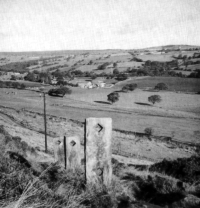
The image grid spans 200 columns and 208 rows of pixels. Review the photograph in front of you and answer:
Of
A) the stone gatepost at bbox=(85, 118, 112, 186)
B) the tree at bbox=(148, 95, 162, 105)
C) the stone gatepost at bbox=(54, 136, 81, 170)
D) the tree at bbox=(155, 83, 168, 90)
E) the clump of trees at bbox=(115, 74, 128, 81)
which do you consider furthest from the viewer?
the clump of trees at bbox=(115, 74, 128, 81)

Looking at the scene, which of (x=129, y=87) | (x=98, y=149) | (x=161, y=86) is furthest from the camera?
(x=129, y=87)

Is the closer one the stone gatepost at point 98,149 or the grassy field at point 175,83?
the stone gatepost at point 98,149

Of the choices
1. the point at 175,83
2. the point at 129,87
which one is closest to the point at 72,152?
the point at 129,87

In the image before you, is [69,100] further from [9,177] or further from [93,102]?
[9,177]

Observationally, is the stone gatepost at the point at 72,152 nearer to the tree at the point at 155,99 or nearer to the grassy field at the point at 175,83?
the tree at the point at 155,99

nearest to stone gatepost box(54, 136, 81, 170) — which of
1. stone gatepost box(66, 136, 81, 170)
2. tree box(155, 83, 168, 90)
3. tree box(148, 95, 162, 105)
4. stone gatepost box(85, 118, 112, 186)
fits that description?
stone gatepost box(66, 136, 81, 170)

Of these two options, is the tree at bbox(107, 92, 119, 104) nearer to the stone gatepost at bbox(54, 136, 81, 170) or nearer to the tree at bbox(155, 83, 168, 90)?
the tree at bbox(155, 83, 168, 90)

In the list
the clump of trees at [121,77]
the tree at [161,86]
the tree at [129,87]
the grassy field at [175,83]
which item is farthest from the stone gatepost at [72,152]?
the clump of trees at [121,77]

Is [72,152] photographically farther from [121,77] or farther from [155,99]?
[121,77]
